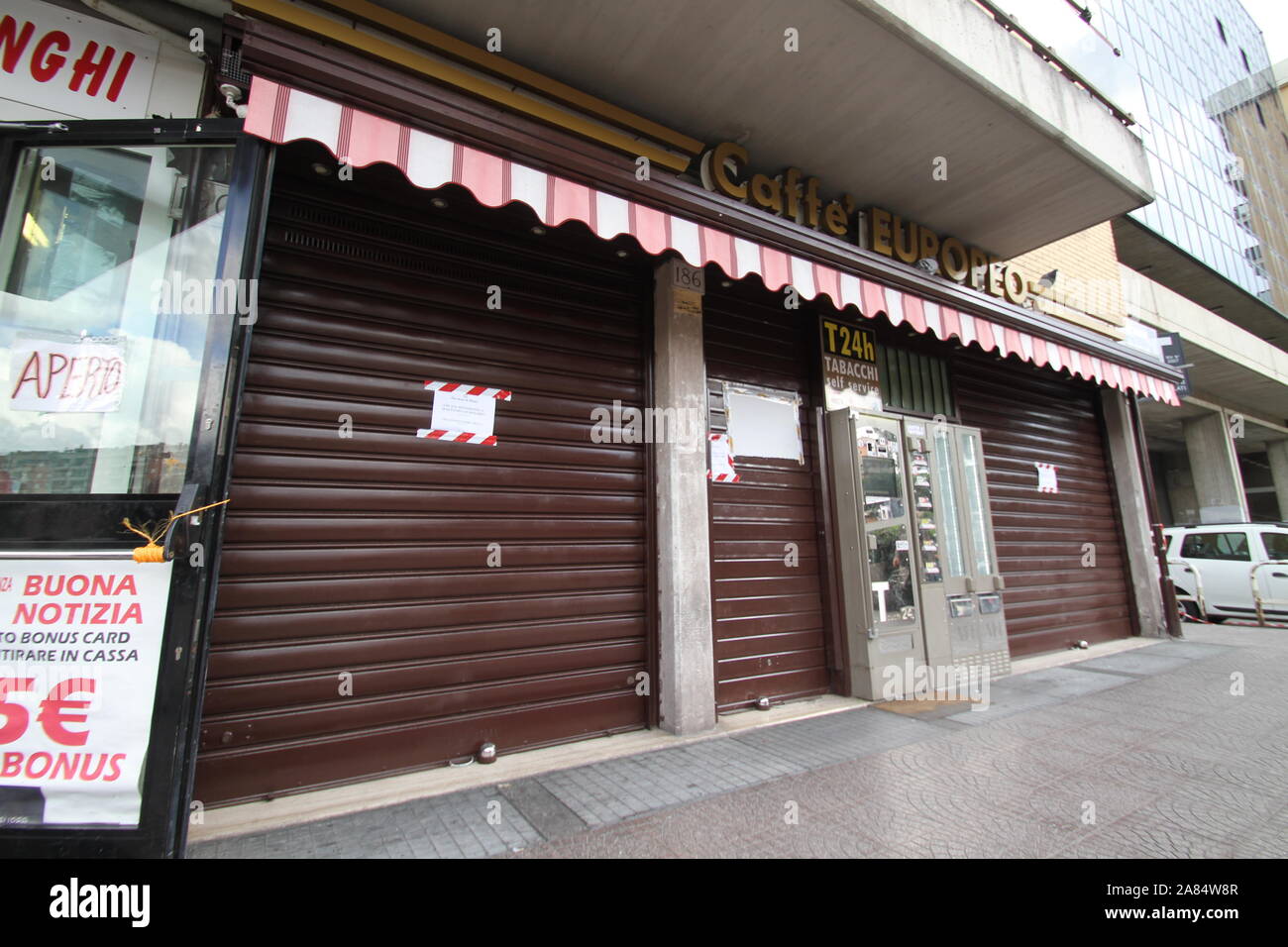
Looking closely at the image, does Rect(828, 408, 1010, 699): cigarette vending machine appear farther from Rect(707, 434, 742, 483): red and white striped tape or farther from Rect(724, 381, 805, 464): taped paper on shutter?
Rect(707, 434, 742, 483): red and white striped tape

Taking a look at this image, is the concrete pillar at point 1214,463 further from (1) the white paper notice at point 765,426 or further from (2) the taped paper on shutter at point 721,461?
(2) the taped paper on shutter at point 721,461

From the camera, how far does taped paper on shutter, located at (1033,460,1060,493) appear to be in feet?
25.9

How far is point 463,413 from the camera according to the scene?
3.86m

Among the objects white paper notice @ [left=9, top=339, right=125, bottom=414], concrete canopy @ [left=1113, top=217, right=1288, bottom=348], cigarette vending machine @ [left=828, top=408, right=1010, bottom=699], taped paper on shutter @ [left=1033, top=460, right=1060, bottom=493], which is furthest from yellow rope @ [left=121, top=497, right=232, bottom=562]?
concrete canopy @ [left=1113, top=217, right=1288, bottom=348]

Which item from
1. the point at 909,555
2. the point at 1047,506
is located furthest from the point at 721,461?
the point at 1047,506

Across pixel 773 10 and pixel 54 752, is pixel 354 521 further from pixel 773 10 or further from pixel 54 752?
pixel 773 10

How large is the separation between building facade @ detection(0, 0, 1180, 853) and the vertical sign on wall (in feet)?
0.16

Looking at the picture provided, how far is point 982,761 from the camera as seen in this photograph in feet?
11.8

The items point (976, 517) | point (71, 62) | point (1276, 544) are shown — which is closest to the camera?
point (71, 62)

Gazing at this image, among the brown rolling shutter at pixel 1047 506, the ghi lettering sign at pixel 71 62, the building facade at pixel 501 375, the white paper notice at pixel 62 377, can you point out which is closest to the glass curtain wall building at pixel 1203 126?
the brown rolling shutter at pixel 1047 506

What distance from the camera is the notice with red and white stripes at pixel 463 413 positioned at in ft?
12.4

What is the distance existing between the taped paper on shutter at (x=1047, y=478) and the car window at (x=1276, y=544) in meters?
5.54

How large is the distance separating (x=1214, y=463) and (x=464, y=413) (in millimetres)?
22103

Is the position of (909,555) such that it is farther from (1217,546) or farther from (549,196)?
(1217,546)
